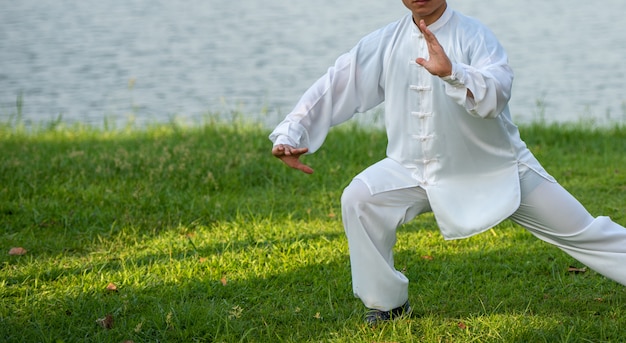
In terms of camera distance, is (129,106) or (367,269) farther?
(129,106)

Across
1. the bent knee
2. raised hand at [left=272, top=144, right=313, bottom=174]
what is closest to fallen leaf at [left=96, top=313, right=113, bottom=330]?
raised hand at [left=272, top=144, right=313, bottom=174]

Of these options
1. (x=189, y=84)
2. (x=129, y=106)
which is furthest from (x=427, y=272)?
(x=189, y=84)

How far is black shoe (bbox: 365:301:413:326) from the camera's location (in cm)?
396

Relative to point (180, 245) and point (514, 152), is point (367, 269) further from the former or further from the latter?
point (180, 245)

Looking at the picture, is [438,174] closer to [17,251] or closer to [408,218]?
[408,218]

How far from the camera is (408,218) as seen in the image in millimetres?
3947

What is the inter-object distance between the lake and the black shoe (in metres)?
5.62

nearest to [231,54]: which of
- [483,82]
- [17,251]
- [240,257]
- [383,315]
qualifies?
[17,251]

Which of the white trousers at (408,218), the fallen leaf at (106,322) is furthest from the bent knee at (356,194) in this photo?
the fallen leaf at (106,322)

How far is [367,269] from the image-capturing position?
3891 millimetres

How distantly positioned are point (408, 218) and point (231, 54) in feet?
38.0

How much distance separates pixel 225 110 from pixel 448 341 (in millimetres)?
8055

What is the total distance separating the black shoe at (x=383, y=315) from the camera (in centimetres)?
396

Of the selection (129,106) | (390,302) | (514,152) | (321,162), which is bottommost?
(129,106)
